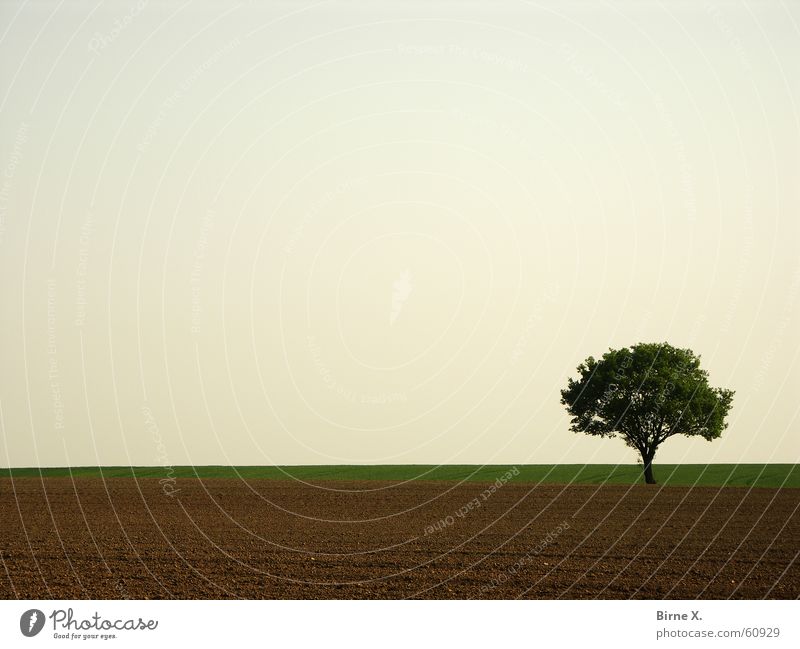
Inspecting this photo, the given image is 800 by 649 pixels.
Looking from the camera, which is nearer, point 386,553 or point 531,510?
point 386,553

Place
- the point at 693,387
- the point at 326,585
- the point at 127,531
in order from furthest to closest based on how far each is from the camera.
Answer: the point at 693,387, the point at 127,531, the point at 326,585

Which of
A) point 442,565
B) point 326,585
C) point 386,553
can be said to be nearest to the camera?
point 326,585

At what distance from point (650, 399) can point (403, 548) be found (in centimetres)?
3851

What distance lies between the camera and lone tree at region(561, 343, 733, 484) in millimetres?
64125

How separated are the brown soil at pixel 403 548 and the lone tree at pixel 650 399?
10.5 metres

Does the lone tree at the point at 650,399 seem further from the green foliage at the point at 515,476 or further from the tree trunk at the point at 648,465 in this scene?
the green foliage at the point at 515,476

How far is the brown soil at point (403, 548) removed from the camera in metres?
23.2

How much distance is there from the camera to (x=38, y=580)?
24.2 m
